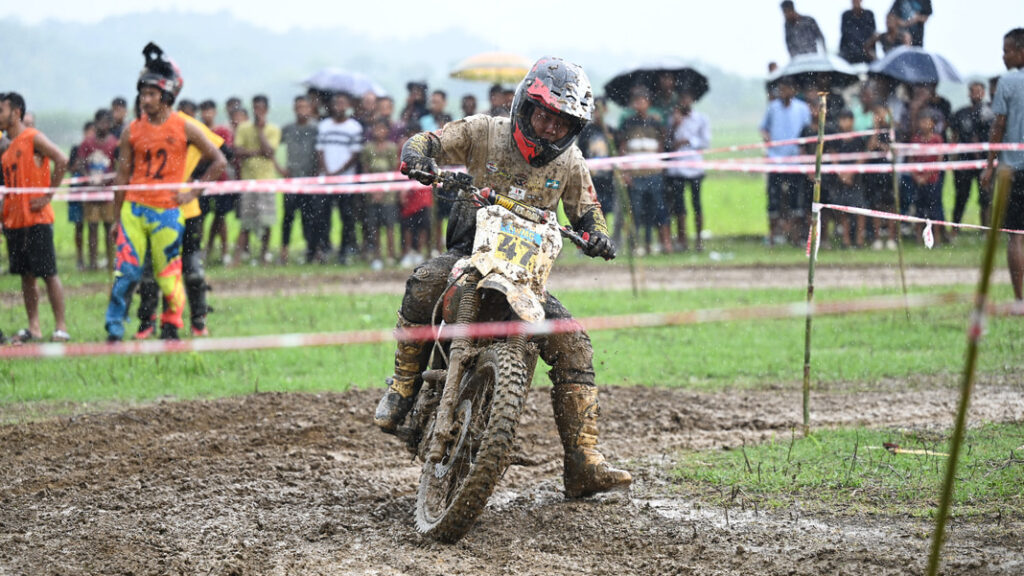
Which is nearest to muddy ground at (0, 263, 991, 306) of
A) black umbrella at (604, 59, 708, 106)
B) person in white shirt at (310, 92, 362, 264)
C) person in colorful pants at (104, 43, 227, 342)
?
person in white shirt at (310, 92, 362, 264)

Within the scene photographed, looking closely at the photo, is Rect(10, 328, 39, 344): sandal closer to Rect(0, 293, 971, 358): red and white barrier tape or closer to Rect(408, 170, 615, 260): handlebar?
Rect(0, 293, 971, 358): red and white barrier tape

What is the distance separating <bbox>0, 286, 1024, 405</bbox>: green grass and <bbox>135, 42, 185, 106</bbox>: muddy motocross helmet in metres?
2.36

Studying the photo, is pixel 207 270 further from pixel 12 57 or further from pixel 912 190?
A: pixel 12 57

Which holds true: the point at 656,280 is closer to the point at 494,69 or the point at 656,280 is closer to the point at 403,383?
the point at 494,69

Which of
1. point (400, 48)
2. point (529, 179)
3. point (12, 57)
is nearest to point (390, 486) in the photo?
point (529, 179)

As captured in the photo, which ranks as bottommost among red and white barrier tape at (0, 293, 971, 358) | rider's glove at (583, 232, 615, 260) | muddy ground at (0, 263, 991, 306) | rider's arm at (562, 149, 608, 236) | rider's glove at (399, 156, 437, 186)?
muddy ground at (0, 263, 991, 306)

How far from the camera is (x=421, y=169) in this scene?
5.72 meters

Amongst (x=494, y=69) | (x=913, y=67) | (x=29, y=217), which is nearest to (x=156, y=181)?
(x=29, y=217)

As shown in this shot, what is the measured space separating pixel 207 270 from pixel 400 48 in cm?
13738

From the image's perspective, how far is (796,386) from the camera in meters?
9.39

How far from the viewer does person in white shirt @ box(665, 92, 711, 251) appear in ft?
57.8

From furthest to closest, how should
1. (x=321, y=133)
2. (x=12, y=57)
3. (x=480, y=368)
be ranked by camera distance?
(x=12, y=57)
(x=321, y=133)
(x=480, y=368)

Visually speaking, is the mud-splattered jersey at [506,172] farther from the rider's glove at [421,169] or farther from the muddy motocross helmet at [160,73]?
the muddy motocross helmet at [160,73]

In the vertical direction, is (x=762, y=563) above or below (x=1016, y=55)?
below
